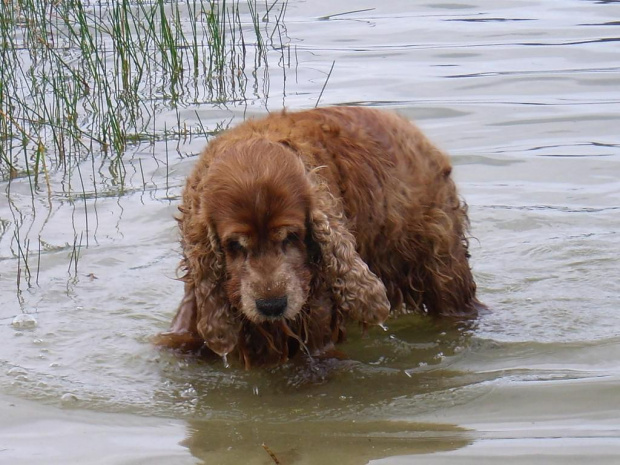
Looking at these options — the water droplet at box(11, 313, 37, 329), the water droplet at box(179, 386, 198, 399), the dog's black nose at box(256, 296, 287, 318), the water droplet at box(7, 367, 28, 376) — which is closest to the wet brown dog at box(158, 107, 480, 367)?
the dog's black nose at box(256, 296, 287, 318)

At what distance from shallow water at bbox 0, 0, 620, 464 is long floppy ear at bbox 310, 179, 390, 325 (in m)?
0.45

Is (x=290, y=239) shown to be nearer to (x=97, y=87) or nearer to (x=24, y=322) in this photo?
(x=24, y=322)

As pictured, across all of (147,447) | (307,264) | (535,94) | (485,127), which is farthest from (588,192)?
(147,447)

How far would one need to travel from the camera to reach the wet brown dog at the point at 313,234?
468 cm

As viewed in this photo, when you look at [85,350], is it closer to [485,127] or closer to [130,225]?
[130,225]

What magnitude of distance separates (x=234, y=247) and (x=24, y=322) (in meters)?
1.89

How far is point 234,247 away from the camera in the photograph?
4.79 m

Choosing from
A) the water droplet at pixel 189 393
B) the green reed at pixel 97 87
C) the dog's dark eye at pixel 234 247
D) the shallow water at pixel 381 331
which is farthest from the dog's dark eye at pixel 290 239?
the green reed at pixel 97 87

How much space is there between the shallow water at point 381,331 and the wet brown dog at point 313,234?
29cm

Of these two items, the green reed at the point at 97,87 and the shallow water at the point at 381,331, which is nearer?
the shallow water at the point at 381,331

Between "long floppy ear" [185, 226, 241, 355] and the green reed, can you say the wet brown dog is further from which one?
the green reed

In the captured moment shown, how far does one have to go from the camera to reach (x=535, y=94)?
10875mm

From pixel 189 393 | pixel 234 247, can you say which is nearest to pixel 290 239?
pixel 234 247

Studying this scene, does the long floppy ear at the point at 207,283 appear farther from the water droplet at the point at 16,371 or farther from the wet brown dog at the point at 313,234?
the water droplet at the point at 16,371
